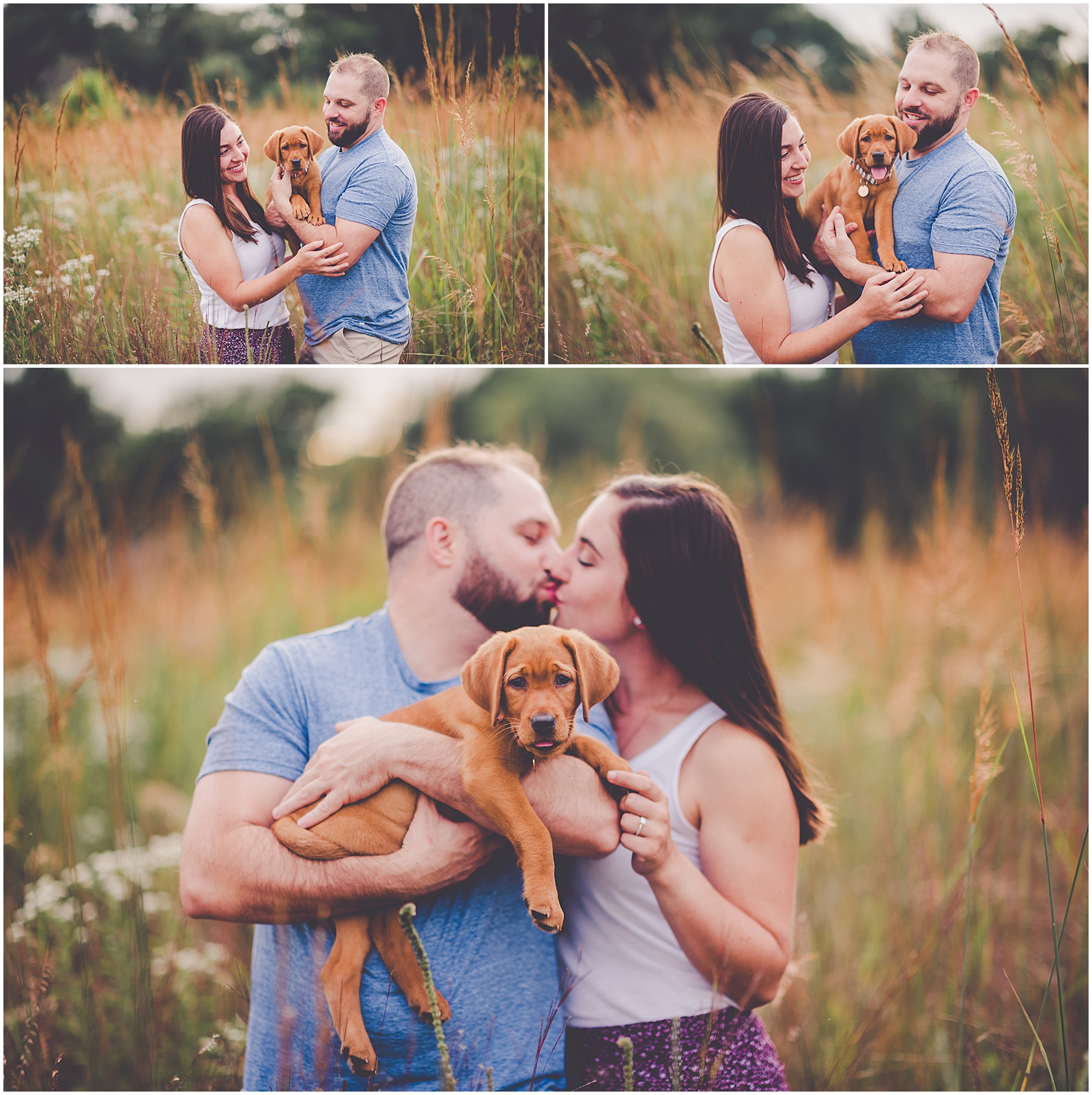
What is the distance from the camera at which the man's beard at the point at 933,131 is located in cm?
313

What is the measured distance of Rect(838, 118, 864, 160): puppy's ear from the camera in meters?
3.09

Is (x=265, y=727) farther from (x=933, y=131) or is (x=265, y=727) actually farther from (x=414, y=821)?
(x=933, y=131)

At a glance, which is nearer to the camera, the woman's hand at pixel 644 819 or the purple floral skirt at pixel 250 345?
the woman's hand at pixel 644 819

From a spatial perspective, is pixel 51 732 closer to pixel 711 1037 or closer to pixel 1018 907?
pixel 711 1037

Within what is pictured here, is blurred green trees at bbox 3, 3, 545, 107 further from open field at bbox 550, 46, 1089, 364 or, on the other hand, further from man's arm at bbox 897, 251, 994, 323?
man's arm at bbox 897, 251, 994, 323

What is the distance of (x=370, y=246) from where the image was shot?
3205 mm

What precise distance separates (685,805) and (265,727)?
1343 mm

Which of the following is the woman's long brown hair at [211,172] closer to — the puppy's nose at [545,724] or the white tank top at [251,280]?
the white tank top at [251,280]

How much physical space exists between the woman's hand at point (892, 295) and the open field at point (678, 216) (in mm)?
259

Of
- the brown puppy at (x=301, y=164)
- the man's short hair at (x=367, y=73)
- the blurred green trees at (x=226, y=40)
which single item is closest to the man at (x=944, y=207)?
the blurred green trees at (x=226, y=40)

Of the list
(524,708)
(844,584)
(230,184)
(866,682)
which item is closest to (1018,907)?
(866,682)

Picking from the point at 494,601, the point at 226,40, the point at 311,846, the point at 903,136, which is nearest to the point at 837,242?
the point at 903,136

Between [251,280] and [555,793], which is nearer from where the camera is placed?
[555,793]

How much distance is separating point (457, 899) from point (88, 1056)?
1.76 meters
